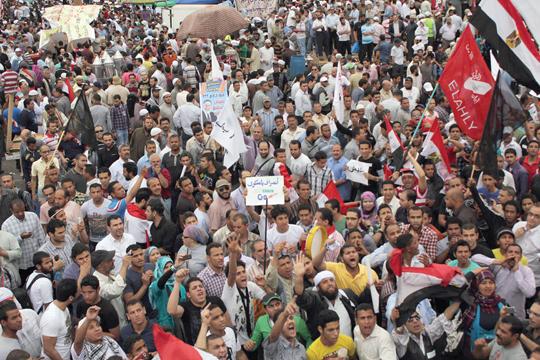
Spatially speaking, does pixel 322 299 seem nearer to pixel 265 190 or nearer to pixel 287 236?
pixel 287 236

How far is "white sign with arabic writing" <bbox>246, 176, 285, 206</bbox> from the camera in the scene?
9.12 meters

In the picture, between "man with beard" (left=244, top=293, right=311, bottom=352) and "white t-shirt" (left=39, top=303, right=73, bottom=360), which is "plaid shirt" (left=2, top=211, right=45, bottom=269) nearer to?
"white t-shirt" (left=39, top=303, right=73, bottom=360)

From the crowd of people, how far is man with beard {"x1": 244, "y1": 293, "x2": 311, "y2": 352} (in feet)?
0.05

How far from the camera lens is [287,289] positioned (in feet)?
26.4

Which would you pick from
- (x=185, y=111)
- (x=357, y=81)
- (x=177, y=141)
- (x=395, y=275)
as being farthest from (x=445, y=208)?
(x=357, y=81)

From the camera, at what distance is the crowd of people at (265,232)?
23.7 feet

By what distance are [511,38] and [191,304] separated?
4520 mm

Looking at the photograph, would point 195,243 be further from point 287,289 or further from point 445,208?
point 445,208

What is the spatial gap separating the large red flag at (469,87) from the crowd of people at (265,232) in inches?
22.2

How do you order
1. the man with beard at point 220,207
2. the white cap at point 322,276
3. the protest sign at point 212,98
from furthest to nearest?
the protest sign at point 212,98 → the man with beard at point 220,207 → the white cap at point 322,276

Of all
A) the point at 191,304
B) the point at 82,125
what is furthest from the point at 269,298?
the point at 82,125

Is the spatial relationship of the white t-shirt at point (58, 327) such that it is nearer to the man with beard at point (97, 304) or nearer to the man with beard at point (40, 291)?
the man with beard at point (97, 304)

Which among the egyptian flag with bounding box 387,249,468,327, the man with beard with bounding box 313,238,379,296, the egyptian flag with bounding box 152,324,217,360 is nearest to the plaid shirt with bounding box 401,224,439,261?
the man with beard with bounding box 313,238,379,296

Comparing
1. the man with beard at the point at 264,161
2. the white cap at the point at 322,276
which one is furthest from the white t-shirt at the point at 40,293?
the man with beard at the point at 264,161
